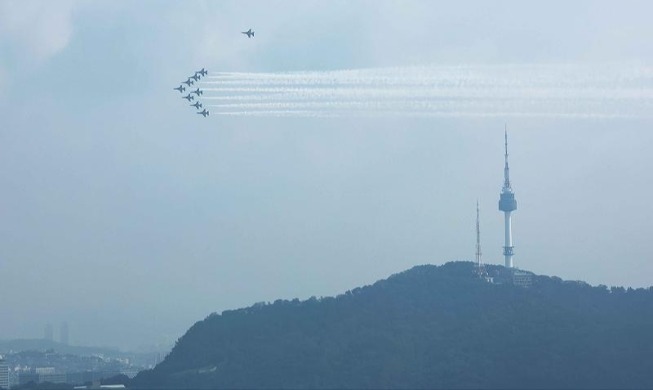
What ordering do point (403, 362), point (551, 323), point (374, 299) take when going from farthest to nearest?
1. point (374, 299)
2. point (551, 323)
3. point (403, 362)

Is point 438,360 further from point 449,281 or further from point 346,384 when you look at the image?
point 449,281

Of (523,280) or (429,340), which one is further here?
(523,280)

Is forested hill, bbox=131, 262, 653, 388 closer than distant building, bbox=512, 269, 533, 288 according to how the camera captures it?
Yes

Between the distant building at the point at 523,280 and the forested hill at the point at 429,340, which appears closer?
the forested hill at the point at 429,340

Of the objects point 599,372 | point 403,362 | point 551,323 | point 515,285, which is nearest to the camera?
point 599,372

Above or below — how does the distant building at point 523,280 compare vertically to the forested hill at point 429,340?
above

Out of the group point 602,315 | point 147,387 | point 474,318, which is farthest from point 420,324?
point 147,387

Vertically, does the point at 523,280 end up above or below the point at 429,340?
above

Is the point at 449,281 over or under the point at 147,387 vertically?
over
